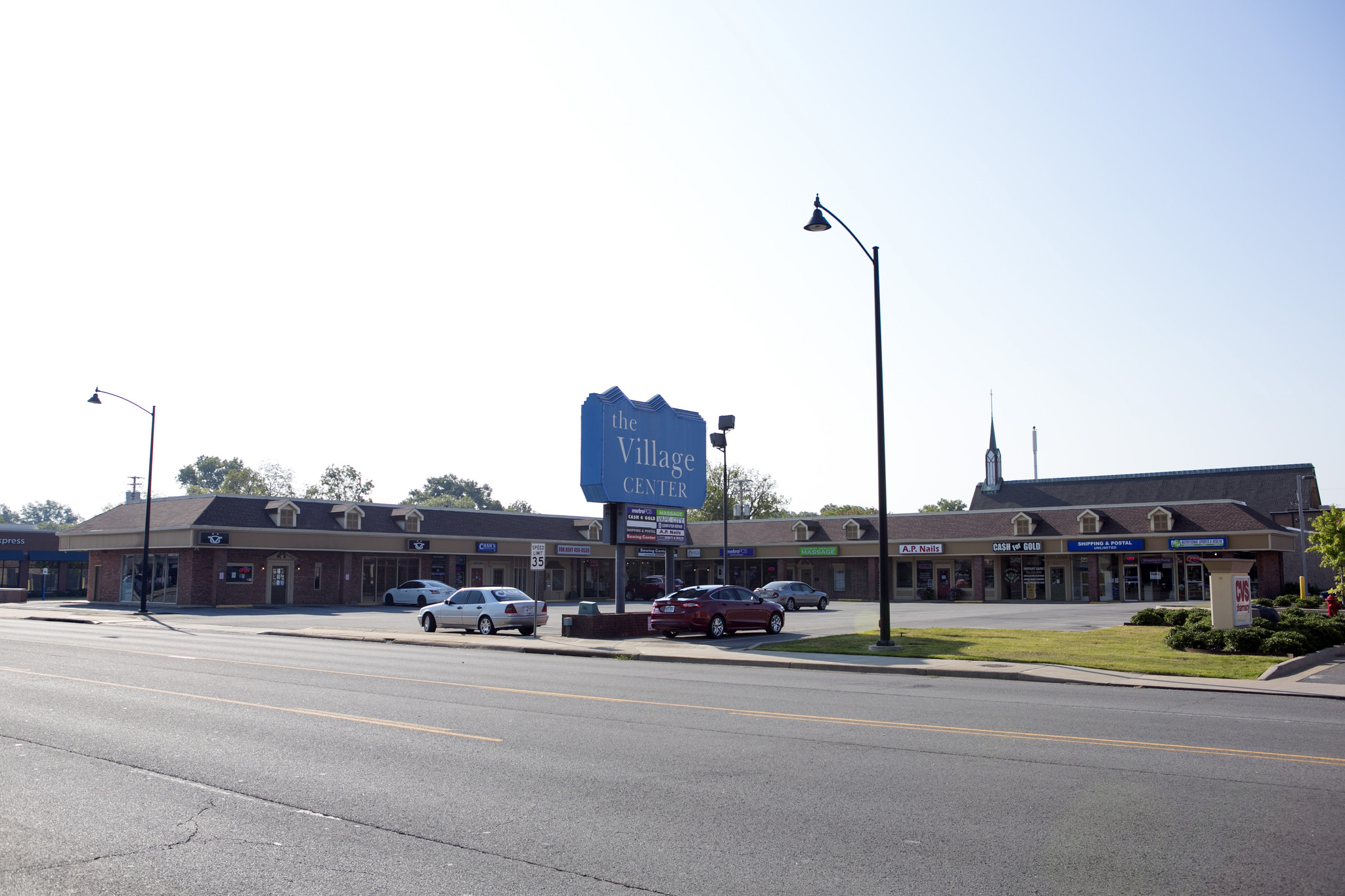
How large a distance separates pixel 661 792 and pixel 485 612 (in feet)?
78.2

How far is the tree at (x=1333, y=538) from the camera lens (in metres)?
41.6

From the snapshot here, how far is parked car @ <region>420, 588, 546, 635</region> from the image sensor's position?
102ft

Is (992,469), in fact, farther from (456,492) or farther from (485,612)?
(456,492)

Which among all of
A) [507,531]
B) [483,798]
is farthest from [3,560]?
[483,798]

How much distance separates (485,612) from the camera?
103 feet

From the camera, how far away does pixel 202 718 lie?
12.4 meters

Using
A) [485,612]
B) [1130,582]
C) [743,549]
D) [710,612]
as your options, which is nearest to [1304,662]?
[710,612]

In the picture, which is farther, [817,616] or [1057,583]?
[1057,583]

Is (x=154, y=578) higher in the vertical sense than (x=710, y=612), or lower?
higher

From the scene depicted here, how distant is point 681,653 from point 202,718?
43.1 feet

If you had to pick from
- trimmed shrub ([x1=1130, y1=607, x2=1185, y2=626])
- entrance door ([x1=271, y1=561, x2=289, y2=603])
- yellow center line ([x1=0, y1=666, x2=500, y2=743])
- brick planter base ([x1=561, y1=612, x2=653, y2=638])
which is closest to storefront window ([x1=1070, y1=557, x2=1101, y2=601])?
trimmed shrub ([x1=1130, y1=607, x2=1185, y2=626])

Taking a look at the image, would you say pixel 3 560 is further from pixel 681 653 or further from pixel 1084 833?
pixel 1084 833

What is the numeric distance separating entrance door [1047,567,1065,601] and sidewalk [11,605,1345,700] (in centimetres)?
3355

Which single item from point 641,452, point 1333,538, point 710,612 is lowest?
point 710,612
